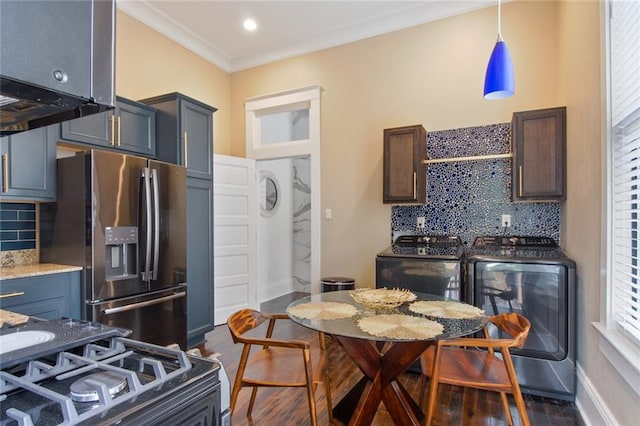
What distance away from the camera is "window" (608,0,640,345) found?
162 cm

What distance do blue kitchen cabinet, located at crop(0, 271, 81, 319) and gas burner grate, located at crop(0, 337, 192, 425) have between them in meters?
1.74

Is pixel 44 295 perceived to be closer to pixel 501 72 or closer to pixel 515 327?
pixel 515 327

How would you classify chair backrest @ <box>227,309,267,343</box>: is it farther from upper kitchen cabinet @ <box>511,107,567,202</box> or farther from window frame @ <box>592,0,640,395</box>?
upper kitchen cabinet @ <box>511,107,567,202</box>

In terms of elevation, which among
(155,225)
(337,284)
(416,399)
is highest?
(155,225)

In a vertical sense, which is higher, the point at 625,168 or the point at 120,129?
the point at 120,129

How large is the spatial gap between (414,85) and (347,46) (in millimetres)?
983

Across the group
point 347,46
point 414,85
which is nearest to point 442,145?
point 414,85

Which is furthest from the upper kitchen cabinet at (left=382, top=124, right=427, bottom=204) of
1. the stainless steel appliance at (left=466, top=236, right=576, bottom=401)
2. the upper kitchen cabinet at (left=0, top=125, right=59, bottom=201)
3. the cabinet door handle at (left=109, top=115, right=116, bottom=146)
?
the upper kitchen cabinet at (left=0, top=125, right=59, bottom=201)

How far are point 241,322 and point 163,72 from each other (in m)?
3.20

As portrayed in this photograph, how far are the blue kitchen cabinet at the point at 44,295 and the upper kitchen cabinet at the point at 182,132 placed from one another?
139 centimetres

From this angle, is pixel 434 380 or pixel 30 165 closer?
pixel 434 380

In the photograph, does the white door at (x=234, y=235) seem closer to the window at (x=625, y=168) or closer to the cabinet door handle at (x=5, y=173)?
the cabinet door handle at (x=5, y=173)

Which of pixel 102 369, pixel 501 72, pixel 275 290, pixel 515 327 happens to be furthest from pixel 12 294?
pixel 275 290

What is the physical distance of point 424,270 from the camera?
114 inches
